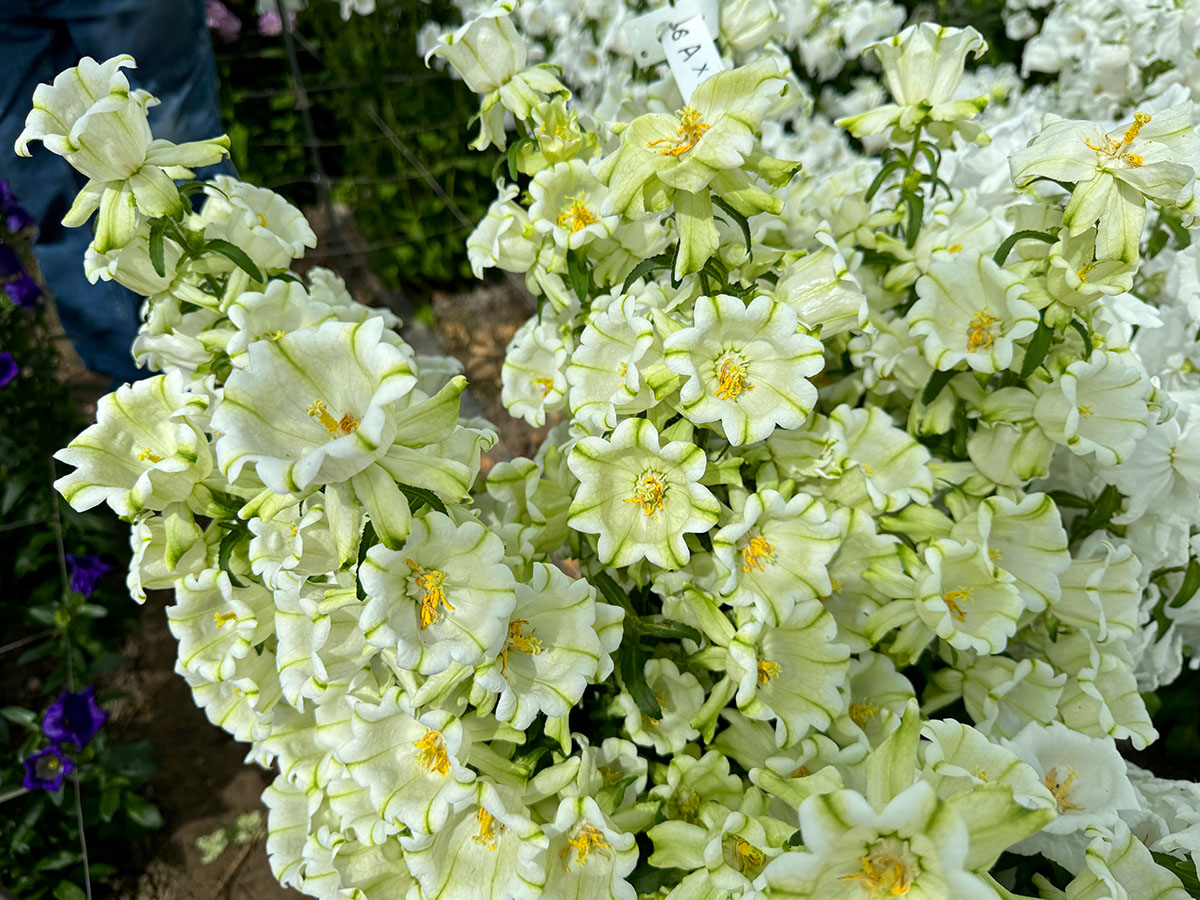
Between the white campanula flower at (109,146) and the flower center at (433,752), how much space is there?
0.78m

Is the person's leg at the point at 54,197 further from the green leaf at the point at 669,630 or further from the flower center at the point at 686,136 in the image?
the green leaf at the point at 669,630

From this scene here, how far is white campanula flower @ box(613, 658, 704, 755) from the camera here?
3.94ft

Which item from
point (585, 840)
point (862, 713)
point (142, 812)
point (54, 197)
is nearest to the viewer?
point (585, 840)

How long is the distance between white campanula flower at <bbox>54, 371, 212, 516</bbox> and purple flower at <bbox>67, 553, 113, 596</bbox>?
4.84 ft

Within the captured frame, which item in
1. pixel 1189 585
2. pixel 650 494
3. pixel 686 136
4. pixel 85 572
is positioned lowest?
pixel 85 572

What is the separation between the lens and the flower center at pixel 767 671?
45.5 inches

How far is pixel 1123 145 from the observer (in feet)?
3.63

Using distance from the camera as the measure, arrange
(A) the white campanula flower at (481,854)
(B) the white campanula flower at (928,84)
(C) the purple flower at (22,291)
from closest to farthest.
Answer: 1. (A) the white campanula flower at (481,854)
2. (B) the white campanula flower at (928,84)
3. (C) the purple flower at (22,291)

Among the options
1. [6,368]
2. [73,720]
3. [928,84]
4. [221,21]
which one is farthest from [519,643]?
[221,21]

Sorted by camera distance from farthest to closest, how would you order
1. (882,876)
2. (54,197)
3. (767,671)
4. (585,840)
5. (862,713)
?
(54,197) < (862,713) < (767,671) < (585,840) < (882,876)

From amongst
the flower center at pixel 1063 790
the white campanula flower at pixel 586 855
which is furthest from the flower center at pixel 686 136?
the flower center at pixel 1063 790

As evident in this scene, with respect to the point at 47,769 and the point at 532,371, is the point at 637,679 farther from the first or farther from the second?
the point at 47,769

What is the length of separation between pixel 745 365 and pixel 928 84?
0.69m

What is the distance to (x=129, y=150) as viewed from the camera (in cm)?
111
